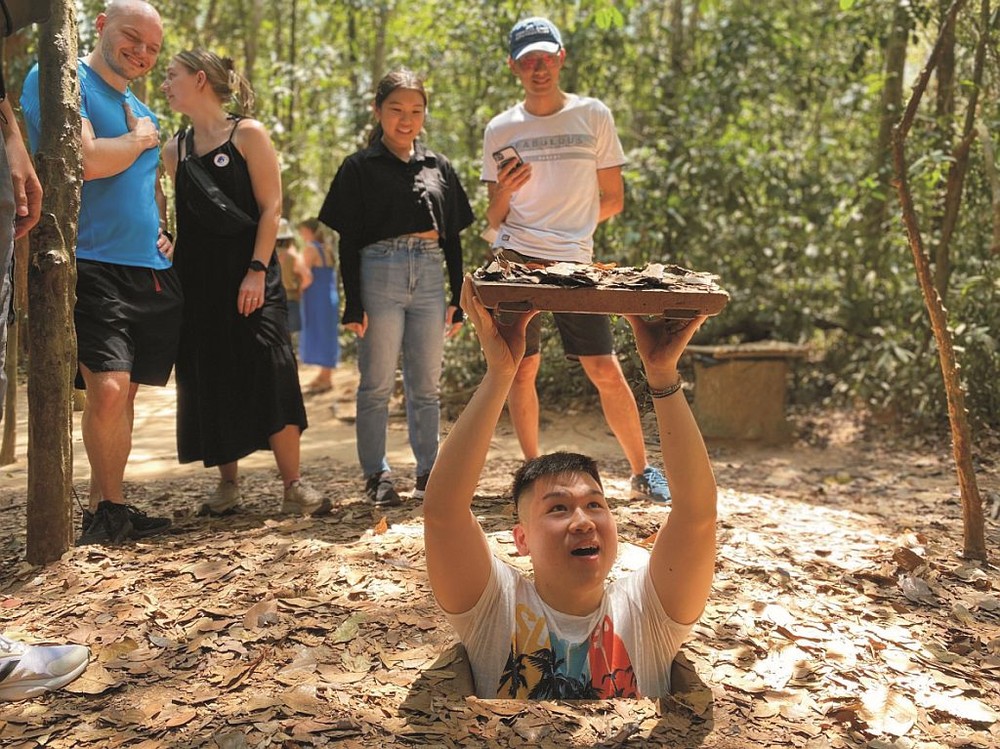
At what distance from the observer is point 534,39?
14.5ft

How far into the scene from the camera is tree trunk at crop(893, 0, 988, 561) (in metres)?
3.78

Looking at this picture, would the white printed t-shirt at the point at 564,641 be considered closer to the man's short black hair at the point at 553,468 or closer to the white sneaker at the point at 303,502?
the man's short black hair at the point at 553,468

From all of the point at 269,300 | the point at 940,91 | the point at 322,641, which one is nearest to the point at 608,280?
the point at 322,641

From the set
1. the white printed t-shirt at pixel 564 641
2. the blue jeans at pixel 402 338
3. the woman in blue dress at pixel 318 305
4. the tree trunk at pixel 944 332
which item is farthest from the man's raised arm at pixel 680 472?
the woman in blue dress at pixel 318 305

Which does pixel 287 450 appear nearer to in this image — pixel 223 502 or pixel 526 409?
pixel 223 502

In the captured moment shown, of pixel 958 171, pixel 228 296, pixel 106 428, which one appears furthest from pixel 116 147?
pixel 958 171

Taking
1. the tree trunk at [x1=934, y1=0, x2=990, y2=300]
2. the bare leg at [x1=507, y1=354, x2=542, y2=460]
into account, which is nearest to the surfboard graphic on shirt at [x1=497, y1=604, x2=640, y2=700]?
the bare leg at [x1=507, y1=354, x2=542, y2=460]

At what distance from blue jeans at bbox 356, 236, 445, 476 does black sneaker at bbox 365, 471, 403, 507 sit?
0.14 ft

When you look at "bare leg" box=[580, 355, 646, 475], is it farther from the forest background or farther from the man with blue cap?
the forest background

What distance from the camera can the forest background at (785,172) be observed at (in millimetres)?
7453

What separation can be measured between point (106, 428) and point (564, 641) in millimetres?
2161

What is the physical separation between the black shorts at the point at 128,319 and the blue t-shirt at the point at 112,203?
0.06 metres

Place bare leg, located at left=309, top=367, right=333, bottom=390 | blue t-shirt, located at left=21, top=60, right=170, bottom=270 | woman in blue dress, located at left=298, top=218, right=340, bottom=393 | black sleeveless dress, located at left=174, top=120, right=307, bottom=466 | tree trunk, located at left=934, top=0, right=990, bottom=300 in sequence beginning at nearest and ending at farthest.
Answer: blue t-shirt, located at left=21, top=60, right=170, bottom=270 → black sleeveless dress, located at left=174, top=120, right=307, bottom=466 → tree trunk, located at left=934, top=0, right=990, bottom=300 → woman in blue dress, located at left=298, top=218, right=340, bottom=393 → bare leg, located at left=309, top=367, right=333, bottom=390

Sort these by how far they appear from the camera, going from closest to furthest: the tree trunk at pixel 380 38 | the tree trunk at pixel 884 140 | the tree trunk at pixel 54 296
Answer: the tree trunk at pixel 54 296, the tree trunk at pixel 884 140, the tree trunk at pixel 380 38
